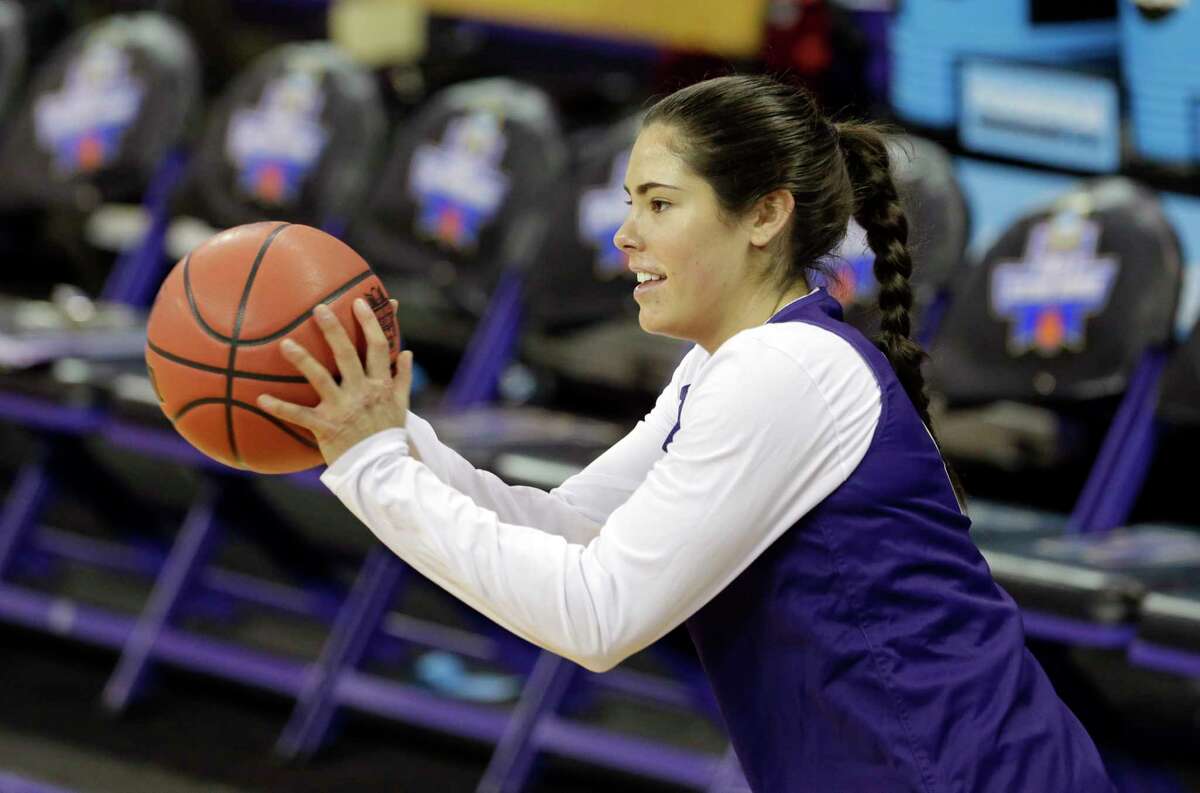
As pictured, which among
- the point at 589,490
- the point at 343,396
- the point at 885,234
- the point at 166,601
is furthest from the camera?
the point at 166,601

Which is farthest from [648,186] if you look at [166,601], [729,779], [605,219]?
[166,601]

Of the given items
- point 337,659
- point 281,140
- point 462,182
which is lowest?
point 337,659

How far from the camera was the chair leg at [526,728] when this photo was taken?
376cm

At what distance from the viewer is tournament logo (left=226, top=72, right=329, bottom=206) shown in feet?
16.3

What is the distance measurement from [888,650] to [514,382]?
10.7ft

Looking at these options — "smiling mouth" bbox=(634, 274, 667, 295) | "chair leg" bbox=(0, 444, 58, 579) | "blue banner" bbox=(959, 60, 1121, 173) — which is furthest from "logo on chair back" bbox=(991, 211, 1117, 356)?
"chair leg" bbox=(0, 444, 58, 579)

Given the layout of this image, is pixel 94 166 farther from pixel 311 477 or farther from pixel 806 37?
pixel 806 37

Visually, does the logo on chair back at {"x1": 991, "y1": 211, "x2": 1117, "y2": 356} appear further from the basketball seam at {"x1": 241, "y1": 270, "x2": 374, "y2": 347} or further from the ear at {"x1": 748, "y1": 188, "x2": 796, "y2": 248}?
the basketball seam at {"x1": 241, "y1": 270, "x2": 374, "y2": 347}

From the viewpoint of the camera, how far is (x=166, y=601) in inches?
168

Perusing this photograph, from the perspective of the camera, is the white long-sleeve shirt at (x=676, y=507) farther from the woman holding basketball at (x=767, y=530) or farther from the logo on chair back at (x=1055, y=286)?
the logo on chair back at (x=1055, y=286)

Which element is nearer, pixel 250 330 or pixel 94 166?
pixel 250 330

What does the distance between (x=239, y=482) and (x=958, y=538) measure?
2660mm

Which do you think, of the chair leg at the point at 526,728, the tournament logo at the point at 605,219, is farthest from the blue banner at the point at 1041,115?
the chair leg at the point at 526,728

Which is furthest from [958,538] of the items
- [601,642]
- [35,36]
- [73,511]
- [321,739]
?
[35,36]
